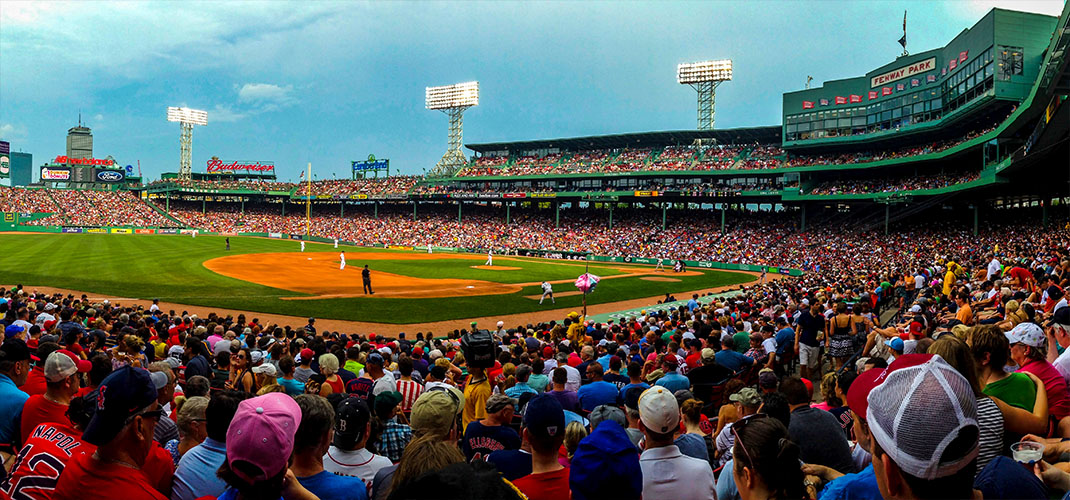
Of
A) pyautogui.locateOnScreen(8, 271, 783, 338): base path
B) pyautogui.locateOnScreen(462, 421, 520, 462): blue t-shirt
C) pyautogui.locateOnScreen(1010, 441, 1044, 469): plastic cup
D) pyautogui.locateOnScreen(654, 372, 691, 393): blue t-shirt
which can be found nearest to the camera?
pyautogui.locateOnScreen(1010, 441, 1044, 469): plastic cup

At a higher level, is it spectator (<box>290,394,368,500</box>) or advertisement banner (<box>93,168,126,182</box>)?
advertisement banner (<box>93,168,126,182</box>)

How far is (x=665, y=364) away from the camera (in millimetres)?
8242

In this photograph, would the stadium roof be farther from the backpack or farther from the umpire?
the backpack

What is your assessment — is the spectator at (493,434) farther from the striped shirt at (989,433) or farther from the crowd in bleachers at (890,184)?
the crowd in bleachers at (890,184)

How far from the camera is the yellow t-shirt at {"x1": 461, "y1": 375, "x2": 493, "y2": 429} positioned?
678 cm

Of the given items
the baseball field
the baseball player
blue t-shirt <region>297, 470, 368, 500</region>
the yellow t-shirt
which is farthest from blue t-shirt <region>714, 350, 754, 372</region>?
the baseball player

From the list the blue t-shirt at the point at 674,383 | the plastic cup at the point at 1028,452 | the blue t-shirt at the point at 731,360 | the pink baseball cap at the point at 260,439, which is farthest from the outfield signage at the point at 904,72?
the pink baseball cap at the point at 260,439

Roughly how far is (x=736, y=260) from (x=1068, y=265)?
43129mm

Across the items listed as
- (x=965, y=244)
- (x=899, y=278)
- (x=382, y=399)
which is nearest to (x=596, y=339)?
(x=382, y=399)

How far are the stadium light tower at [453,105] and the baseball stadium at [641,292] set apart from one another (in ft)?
1.75

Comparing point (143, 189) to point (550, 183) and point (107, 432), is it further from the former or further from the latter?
point (107, 432)

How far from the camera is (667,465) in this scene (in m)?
3.89

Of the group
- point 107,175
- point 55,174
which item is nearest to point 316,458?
point 107,175

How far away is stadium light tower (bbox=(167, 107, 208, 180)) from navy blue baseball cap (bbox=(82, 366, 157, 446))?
441 ft
